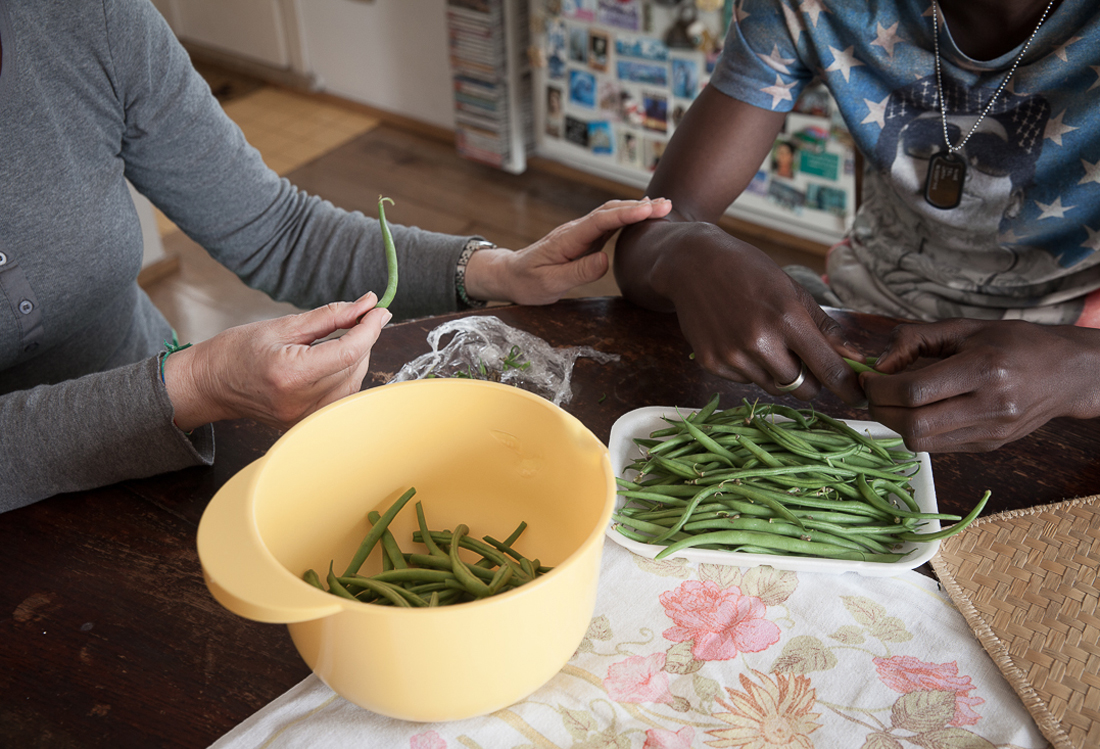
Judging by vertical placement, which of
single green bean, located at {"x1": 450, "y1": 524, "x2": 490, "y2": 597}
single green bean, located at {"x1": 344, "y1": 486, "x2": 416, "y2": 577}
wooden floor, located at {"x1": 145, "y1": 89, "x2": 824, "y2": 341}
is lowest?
wooden floor, located at {"x1": 145, "y1": 89, "x2": 824, "y2": 341}

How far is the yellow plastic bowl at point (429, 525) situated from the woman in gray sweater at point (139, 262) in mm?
140

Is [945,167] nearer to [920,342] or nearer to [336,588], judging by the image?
[920,342]

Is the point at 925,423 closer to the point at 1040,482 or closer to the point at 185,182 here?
the point at 1040,482

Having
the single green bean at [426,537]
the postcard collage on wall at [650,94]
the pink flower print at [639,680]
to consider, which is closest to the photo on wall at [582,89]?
the postcard collage on wall at [650,94]

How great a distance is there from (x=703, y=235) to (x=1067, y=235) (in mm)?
641

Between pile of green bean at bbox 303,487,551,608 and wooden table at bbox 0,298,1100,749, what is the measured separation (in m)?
0.11

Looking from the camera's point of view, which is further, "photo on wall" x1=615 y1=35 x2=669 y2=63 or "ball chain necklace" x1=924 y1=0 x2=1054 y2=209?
"photo on wall" x1=615 y1=35 x2=669 y2=63

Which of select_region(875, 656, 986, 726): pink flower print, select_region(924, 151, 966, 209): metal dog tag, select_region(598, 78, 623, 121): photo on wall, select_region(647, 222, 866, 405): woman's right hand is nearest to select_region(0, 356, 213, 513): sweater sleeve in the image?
select_region(647, 222, 866, 405): woman's right hand

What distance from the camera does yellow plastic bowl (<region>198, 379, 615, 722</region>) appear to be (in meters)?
0.58

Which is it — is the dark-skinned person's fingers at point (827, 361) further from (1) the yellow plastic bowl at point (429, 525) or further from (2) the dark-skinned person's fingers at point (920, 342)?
(1) the yellow plastic bowl at point (429, 525)

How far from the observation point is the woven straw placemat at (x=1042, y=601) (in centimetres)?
71

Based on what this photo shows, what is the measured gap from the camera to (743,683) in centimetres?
72

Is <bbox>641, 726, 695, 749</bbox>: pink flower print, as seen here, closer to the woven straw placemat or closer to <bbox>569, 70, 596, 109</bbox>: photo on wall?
the woven straw placemat

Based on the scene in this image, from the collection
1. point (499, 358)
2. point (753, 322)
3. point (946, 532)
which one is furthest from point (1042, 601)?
point (499, 358)
